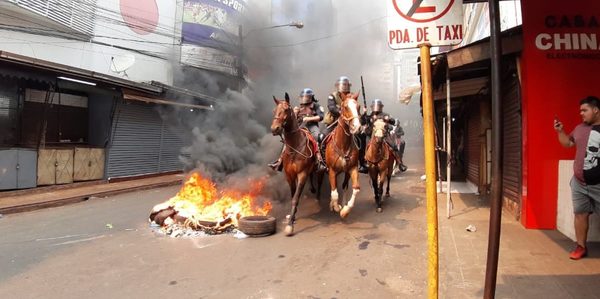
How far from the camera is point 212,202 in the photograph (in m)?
8.23

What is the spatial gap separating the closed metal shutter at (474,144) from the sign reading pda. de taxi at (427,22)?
9.33 m

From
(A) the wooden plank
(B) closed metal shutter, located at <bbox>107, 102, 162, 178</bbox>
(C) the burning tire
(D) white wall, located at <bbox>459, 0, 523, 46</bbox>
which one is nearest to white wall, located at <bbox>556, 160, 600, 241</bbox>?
(A) the wooden plank

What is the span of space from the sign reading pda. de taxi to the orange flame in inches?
215

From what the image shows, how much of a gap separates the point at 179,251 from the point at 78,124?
11228mm

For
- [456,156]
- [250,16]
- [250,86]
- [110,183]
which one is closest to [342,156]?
[250,86]

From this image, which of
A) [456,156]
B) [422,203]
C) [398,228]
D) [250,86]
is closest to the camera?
[398,228]

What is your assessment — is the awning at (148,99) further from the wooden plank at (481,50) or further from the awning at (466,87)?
the wooden plank at (481,50)

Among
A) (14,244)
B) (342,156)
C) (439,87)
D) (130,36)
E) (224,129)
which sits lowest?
(14,244)

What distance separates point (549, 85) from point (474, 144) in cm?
645

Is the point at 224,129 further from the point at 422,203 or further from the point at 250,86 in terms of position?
the point at 422,203

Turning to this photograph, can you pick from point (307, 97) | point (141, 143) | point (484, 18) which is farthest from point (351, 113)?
point (141, 143)

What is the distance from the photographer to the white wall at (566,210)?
5.32 meters

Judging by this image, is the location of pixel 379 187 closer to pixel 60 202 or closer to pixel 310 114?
pixel 310 114

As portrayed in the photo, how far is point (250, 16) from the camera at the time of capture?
62.3 ft
